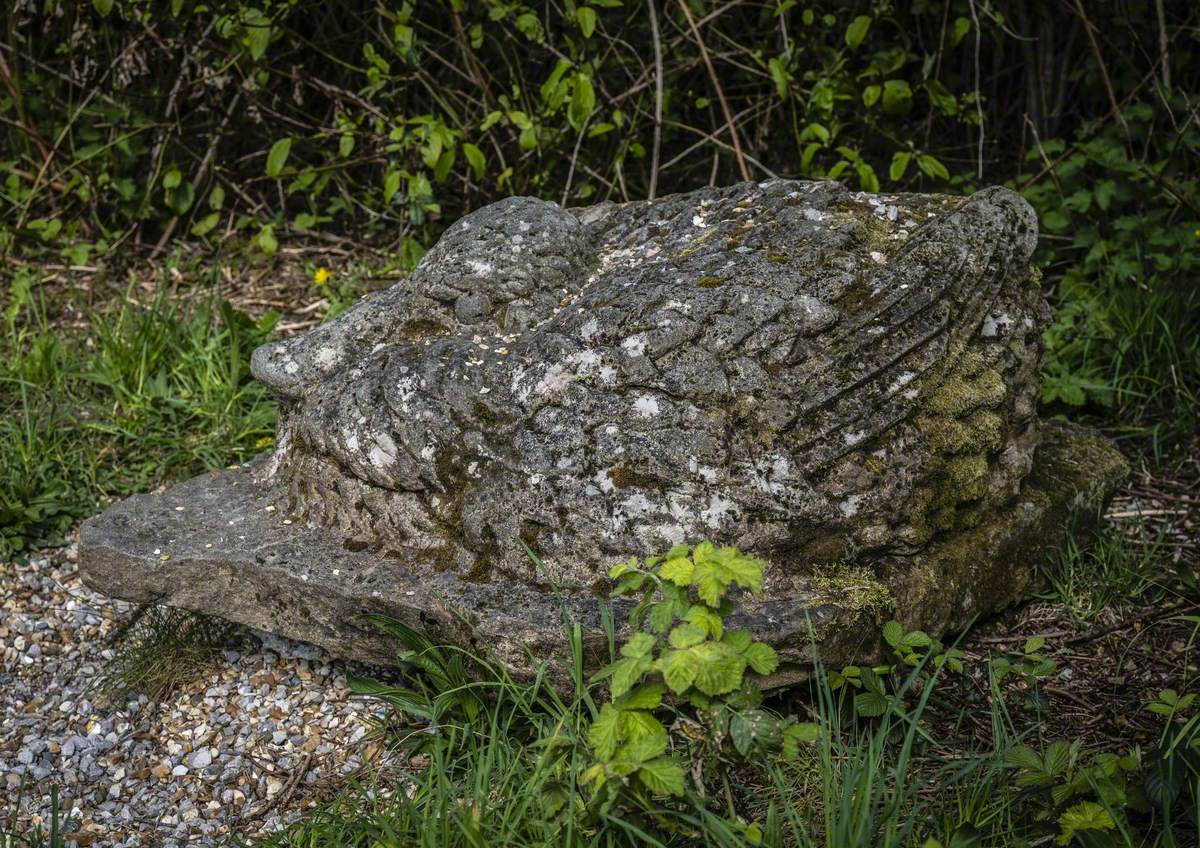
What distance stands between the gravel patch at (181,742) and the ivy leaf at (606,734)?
82cm

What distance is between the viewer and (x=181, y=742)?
2822 mm

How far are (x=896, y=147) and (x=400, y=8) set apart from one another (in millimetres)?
2127

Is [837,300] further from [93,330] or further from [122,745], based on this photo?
[93,330]

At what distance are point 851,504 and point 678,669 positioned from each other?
2.49ft

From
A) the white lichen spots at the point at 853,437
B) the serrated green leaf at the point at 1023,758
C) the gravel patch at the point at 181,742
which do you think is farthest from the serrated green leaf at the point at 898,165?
the gravel patch at the point at 181,742

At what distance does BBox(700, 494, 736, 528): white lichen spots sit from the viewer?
2510 mm

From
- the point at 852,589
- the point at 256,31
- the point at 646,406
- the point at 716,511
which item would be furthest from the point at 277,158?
the point at 852,589

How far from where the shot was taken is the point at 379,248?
208 inches

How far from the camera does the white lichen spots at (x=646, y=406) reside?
8.40 feet

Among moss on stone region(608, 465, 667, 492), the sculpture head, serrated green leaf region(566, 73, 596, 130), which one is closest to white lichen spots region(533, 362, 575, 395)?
the sculpture head

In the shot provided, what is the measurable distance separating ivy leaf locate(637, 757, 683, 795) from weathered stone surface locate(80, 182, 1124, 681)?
19.7 inches

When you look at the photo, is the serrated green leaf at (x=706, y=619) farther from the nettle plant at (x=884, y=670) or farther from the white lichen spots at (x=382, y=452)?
the white lichen spots at (x=382, y=452)

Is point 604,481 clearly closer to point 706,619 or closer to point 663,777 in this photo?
point 706,619

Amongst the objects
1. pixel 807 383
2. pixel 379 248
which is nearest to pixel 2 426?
pixel 379 248
